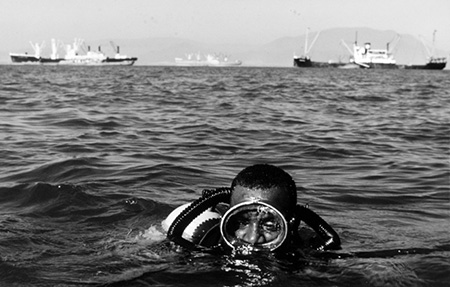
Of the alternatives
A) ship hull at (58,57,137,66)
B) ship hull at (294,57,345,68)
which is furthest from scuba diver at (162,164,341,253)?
ship hull at (58,57,137,66)

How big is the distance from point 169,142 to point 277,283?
22.9 feet

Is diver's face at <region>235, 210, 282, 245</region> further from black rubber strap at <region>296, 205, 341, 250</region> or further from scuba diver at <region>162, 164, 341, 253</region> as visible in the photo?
black rubber strap at <region>296, 205, 341, 250</region>

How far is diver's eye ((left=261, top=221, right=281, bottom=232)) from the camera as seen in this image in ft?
12.4

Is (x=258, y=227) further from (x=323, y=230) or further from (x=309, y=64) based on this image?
(x=309, y=64)

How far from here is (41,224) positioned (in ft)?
18.9

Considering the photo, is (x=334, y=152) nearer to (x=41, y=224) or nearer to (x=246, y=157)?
(x=246, y=157)

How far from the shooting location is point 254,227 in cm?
375

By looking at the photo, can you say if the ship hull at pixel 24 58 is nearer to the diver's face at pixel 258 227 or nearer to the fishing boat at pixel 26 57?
the fishing boat at pixel 26 57

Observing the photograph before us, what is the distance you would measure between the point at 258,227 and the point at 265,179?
0.32 meters

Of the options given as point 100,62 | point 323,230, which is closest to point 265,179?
point 323,230

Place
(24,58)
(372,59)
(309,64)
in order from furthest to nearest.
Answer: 1. (24,58)
2. (309,64)
3. (372,59)

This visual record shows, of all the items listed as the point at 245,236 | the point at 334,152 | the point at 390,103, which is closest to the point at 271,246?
the point at 245,236

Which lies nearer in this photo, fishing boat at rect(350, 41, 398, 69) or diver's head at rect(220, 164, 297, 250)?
diver's head at rect(220, 164, 297, 250)

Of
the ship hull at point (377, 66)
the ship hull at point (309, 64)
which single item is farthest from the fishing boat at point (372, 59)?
the ship hull at point (309, 64)
